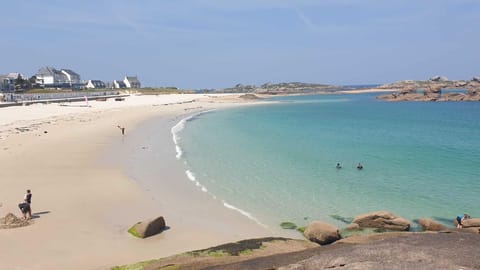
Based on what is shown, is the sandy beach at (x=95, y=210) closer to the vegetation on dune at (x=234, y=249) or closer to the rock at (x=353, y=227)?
the vegetation on dune at (x=234, y=249)

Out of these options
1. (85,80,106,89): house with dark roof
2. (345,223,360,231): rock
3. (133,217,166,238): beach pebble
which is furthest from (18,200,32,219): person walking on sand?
(85,80,106,89): house with dark roof

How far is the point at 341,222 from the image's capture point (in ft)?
53.4

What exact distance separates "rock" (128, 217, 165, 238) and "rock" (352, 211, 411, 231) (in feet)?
24.7

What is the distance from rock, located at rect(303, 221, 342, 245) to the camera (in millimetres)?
13070

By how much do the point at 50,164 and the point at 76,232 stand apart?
42.5 feet

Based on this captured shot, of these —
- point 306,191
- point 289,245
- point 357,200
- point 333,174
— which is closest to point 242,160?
point 333,174

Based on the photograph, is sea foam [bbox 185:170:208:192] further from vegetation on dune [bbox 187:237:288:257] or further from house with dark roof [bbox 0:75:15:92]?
house with dark roof [bbox 0:75:15:92]

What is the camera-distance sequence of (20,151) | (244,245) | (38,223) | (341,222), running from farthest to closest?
(20,151)
(341,222)
(38,223)
(244,245)

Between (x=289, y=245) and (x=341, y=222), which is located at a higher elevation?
(x=289, y=245)

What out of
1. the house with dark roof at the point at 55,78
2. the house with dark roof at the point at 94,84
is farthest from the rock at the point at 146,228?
Answer: the house with dark roof at the point at 94,84

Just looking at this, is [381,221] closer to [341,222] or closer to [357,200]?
[341,222]

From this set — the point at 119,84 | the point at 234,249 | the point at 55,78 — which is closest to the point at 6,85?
the point at 55,78

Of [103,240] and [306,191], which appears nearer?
[103,240]

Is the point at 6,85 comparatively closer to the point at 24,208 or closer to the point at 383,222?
the point at 24,208
